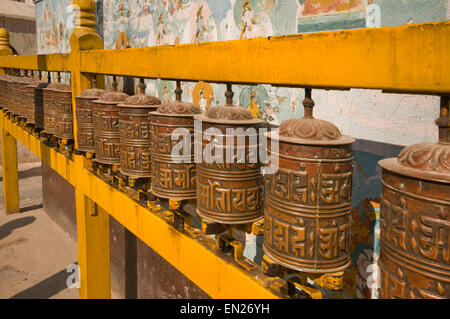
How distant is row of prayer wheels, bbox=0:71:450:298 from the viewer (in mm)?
958

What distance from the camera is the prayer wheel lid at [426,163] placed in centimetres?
92

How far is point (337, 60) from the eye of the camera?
1.19 m

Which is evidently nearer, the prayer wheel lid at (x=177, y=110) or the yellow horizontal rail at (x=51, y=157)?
the prayer wheel lid at (x=177, y=110)

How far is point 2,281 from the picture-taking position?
18.2 ft

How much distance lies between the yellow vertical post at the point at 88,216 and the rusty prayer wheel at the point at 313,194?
2371mm

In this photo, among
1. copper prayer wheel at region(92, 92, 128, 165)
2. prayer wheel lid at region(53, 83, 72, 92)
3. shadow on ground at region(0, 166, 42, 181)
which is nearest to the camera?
copper prayer wheel at region(92, 92, 128, 165)

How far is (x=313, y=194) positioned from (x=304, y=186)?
0.04 meters

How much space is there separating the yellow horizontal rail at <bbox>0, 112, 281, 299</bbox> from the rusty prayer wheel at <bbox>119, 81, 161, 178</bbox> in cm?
27

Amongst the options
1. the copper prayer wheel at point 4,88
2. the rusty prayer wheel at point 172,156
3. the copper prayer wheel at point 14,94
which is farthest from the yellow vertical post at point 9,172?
the rusty prayer wheel at point 172,156

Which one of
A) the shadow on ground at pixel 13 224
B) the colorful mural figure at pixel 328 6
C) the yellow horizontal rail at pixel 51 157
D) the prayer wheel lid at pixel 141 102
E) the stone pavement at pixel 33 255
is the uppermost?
the colorful mural figure at pixel 328 6

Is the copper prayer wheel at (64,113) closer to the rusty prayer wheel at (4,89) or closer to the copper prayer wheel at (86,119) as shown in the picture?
the copper prayer wheel at (86,119)

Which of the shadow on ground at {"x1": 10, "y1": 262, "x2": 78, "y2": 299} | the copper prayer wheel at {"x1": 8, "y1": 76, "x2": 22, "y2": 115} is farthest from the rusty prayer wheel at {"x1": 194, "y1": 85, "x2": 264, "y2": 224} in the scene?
the shadow on ground at {"x1": 10, "y1": 262, "x2": 78, "y2": 299}

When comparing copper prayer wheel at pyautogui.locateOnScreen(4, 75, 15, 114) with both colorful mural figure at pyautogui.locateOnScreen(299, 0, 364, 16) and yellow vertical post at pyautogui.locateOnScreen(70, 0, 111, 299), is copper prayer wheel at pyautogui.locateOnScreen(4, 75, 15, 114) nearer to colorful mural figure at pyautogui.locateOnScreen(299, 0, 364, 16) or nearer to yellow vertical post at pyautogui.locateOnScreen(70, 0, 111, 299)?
yellow vertical post at pyautogui.locateOnScreen(70, 0, 111, 299)

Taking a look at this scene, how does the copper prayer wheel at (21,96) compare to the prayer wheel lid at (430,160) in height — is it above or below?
above
